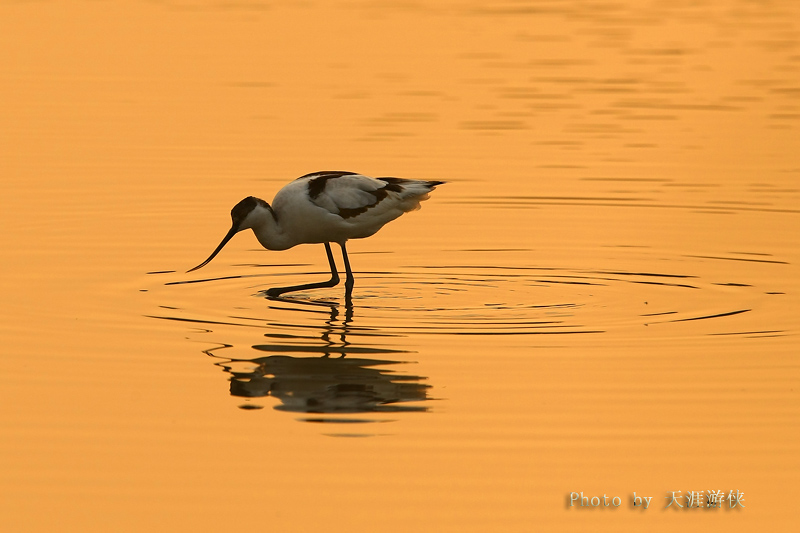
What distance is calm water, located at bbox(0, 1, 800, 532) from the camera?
820 cm

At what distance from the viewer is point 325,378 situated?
1014 centimetres

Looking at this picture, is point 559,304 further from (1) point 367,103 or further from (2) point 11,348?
(1) point 367,103

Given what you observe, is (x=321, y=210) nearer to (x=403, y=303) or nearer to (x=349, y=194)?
(x=349, y=194)

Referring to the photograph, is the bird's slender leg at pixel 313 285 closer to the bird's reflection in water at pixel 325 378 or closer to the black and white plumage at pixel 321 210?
the black and white plumage at pixel 321 210

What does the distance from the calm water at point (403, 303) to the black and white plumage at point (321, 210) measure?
583 mm

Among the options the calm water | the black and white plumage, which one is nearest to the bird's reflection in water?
the calm water

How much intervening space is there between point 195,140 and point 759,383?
13.8m

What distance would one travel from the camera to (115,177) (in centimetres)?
1948

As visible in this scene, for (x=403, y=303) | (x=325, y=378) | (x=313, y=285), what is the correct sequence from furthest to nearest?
(x=313, y=285) < (x=403, y=303) < (x=325, y=378)

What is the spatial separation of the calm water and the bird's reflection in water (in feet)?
0.11

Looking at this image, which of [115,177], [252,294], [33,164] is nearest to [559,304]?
[252,294]

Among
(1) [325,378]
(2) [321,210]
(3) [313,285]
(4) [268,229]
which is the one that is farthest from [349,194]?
(1) [325,378]

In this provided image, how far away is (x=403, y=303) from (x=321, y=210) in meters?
1.06

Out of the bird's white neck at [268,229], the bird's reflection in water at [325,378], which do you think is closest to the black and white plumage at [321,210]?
the bird's white neck at [268,229]
